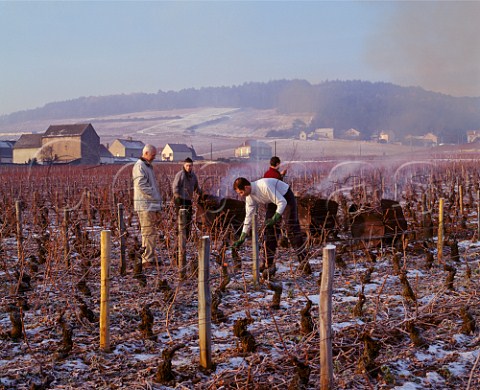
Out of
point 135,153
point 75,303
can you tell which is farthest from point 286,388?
point 135,153

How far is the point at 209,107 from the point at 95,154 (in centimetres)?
8927

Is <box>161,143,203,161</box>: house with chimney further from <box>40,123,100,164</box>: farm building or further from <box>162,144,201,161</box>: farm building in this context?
<box>40,123,100,164</box>: farm building

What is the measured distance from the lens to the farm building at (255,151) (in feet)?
208

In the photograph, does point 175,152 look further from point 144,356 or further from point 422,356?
point 422,356

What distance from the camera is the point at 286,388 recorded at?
12.0 ft

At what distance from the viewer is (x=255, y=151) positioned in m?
66.1

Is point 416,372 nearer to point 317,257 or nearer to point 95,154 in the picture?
point 317,257

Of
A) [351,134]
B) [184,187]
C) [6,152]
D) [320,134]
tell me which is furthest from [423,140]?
[6,152]

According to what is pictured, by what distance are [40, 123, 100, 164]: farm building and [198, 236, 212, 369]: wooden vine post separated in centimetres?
5253

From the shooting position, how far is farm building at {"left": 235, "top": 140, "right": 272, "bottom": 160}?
63362 millimetres

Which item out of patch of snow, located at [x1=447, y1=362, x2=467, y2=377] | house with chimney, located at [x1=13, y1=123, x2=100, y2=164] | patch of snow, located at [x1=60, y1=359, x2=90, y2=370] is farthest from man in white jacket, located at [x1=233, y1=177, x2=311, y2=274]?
house with chimney, located at [x1=13, y1=123, x2=100, y2=164]

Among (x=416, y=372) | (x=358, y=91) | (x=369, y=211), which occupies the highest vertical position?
(x=358, y=91)

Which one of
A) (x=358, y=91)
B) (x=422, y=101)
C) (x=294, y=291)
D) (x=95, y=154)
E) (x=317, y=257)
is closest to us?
(x=294, y=291)

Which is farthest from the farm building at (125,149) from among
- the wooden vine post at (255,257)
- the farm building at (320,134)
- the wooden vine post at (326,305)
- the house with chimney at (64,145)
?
the wooden vine post at (326,305)
